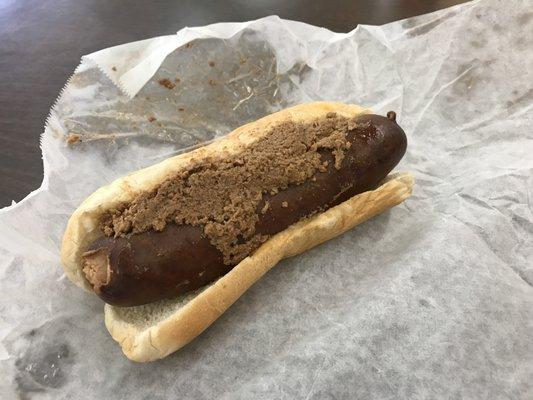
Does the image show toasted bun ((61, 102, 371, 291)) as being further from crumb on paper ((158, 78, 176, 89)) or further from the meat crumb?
crumb on paper ((158, 78, 176, 89))

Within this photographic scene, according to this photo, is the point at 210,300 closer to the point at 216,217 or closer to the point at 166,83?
the point at 216,217

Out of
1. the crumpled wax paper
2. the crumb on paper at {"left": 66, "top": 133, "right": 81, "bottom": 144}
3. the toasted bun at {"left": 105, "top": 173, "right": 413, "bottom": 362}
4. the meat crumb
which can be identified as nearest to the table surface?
the crumb on paper at {"left": 66, "top": 133, "right": 81, "bottom": 144}

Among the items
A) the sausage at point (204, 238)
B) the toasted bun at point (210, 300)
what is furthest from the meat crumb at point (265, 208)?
the toasted bun at point (210, 300)

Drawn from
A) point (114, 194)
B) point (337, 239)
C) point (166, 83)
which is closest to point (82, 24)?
point (166, 83)

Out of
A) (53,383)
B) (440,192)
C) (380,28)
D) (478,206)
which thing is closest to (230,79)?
(380,28)

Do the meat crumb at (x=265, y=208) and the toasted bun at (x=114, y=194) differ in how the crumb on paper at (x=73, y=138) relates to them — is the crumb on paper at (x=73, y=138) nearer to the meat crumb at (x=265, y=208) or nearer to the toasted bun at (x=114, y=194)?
the toasted bun at (x=114, y=194)

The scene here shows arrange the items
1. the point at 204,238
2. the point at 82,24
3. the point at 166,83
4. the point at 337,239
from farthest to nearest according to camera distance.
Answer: the point at 82,24 → the point at 166,83 → the point at 337,239 → the point at 204,238
